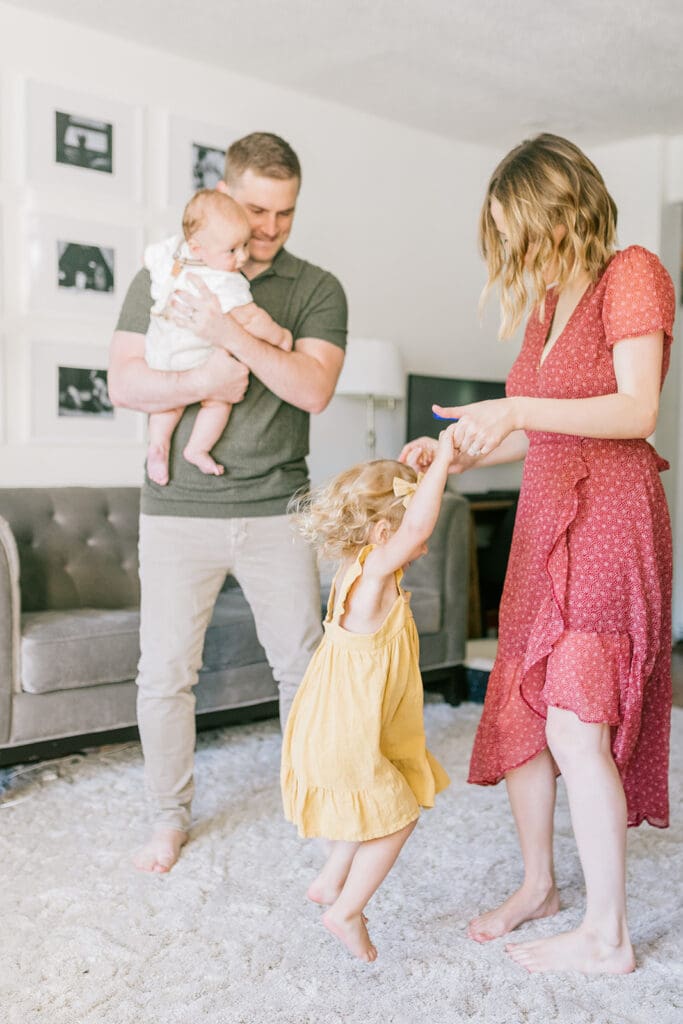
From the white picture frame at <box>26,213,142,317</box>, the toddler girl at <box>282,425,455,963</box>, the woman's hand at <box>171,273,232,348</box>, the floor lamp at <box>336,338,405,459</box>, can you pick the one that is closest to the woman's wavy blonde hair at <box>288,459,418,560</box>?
the toddler girl at <box>282,425,455,963</box>

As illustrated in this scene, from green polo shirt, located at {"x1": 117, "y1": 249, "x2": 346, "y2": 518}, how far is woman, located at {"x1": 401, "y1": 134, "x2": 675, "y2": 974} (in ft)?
1.71

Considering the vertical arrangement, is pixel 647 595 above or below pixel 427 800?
above

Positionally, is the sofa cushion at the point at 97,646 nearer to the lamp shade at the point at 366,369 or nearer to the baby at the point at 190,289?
the baby at the point at 190,289

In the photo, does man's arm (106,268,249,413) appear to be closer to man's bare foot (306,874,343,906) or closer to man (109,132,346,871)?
man (109,132,346,871)

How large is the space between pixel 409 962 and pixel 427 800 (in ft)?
0.91

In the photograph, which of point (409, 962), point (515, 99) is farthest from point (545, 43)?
point (409, 962)

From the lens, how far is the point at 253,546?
2.16 meters

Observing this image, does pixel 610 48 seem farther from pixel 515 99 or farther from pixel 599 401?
pixel 599 401

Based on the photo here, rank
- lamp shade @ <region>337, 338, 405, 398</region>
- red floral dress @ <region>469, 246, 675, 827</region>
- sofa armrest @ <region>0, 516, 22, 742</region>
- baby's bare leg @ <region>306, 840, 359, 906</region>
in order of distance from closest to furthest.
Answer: red floral dress @ <region>469, 246, 675, 827</region>, baby's bare leg @ <region>306, 840, 359, 906</region>, sofa armrest @ <region>0, 516, 22, 742</region>, lamp shade @ <region>337, 338, 405, 398</region>

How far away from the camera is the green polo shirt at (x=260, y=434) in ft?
7.04

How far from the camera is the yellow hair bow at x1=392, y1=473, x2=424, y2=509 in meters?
1.75

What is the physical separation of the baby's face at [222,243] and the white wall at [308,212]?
72.1 inches

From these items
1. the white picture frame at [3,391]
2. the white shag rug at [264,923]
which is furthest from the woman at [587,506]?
the white picture frame at [3,391]

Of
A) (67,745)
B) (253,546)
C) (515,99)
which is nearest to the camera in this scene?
(253,546)
